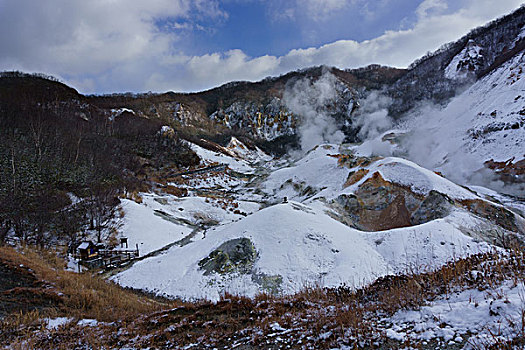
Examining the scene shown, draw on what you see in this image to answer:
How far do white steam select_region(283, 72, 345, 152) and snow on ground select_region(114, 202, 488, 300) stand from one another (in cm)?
7373

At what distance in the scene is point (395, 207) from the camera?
844 inches

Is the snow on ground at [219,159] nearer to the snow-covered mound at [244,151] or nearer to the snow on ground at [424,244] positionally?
the snow-covered mound at [244,151]

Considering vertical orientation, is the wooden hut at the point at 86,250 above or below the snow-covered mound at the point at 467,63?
below

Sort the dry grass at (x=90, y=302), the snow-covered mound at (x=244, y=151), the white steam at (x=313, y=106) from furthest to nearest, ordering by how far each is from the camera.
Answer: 1. the white steam at (x=313, y=106)
2. the snow-covered mound at (x=244, y=151)
3. the dry grass at (x=90, y=302)

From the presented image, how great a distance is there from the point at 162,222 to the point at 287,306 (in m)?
21.0

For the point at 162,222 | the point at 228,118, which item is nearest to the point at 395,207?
the point at 162,222

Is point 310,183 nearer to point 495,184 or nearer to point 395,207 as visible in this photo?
point 395,207

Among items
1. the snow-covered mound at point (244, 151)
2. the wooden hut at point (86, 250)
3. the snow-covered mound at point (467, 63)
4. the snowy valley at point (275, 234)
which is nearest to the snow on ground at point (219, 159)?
the snowy valley at point (275, 234)

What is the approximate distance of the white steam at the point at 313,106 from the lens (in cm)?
9244

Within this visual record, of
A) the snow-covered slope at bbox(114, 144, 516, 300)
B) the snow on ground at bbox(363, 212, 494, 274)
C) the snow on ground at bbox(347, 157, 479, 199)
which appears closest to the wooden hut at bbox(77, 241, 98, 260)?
the snow-covered slope at bbox(114, 144, 516, 300)

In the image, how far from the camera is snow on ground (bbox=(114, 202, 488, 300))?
437 inches

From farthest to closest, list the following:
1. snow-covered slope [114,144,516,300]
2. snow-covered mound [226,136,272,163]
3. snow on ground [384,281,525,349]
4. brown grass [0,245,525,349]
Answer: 1. snow-covered mound [226,136,272,163]
2. snow-covered slope [114,144,516,300]
3. brown grass [0,245,525,349]
4. snow on ground [384,281,525,349]

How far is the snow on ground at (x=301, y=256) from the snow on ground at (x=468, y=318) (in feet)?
22.6

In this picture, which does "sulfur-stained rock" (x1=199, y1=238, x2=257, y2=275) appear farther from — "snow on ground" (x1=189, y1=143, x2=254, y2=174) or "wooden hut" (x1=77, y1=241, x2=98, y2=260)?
"snow on ground" (x1=189, y1=143, x2=254, y2=174)
